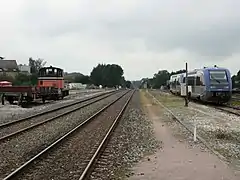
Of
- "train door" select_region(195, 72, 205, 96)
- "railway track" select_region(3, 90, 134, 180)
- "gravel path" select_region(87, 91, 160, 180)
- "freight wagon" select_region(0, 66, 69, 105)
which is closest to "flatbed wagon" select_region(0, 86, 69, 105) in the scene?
"freight wagon" select_region(0, 66, 69, 105)

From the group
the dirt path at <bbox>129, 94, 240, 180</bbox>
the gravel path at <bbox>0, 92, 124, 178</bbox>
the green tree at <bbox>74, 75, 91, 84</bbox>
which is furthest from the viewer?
the green tree at <bbox>74, 75, 91, 84</bbox>

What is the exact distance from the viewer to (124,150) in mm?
10828

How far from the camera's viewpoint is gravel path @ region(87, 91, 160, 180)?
320 inches

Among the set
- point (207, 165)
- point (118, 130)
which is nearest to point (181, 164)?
point (207, 165)

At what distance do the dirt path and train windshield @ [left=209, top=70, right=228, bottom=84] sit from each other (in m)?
19.2

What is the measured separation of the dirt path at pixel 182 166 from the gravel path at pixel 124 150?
1.00 ft

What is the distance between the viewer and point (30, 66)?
449ft

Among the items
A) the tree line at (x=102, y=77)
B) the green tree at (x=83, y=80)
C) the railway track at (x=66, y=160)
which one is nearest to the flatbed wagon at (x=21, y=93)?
the railway track at (x=66, y=160)

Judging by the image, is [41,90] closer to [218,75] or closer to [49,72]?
[49,72]

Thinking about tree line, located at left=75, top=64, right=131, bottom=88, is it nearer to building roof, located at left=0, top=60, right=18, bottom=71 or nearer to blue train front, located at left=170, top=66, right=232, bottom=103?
building roof, located at left=0, top=60, right=18, bottom=71

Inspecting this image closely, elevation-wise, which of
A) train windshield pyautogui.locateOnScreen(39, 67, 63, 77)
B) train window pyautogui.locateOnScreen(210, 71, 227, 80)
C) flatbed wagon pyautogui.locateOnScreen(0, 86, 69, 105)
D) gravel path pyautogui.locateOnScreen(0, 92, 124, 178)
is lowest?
gravel path pyautogui.locateOnScreen(0, 92, 124, 178)

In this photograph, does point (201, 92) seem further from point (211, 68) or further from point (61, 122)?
point (61, 122)

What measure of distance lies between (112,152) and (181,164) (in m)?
2.32

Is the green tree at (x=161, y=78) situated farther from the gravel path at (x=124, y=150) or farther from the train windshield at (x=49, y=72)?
the gravel path at (x=124, y=150)
